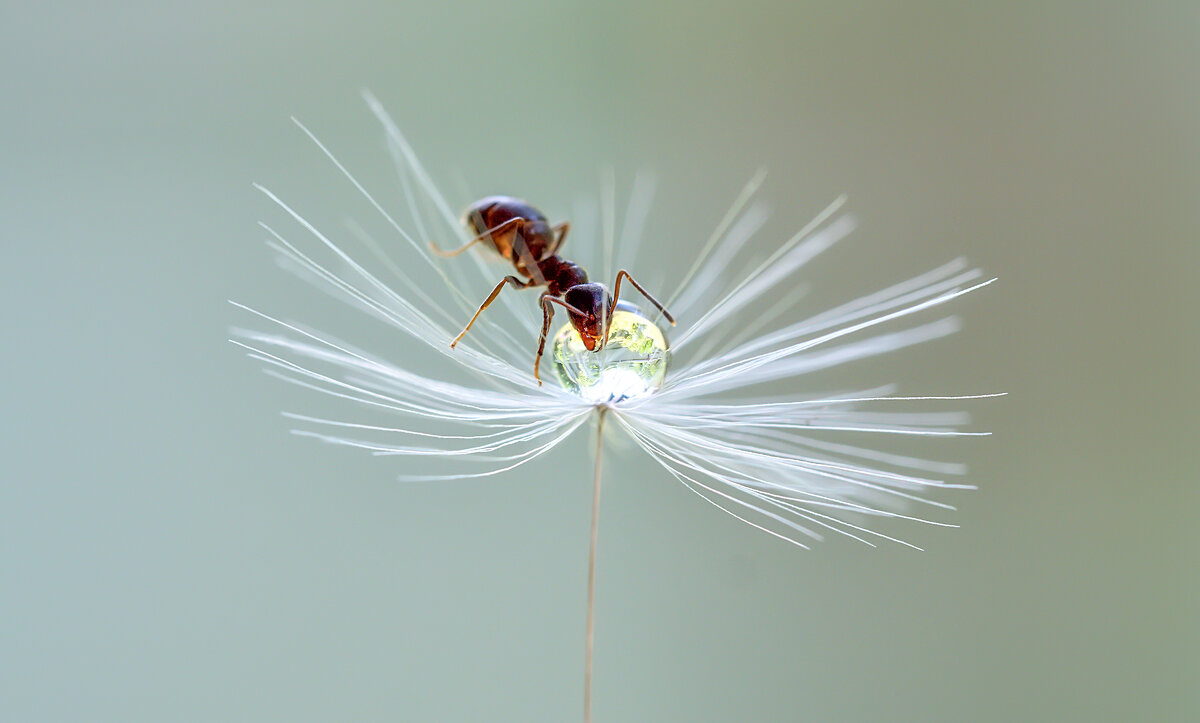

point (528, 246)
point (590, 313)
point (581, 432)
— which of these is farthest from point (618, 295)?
point (581, 432)

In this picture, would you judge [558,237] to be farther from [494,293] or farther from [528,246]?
[494,293]

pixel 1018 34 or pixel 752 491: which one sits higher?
pixel 1018 34

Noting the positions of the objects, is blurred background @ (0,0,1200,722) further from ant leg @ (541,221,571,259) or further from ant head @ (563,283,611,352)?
ant head @ (563,283,611,352)

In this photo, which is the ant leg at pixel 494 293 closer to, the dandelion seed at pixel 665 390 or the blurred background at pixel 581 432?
the dandelion seed at pixel 665 390

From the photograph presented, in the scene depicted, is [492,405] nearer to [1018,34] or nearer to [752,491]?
[752,491]

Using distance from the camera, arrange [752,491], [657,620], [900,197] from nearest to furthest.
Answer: [752,491]
[657,620]
[900,197]

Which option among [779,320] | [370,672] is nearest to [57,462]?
[370,672]
